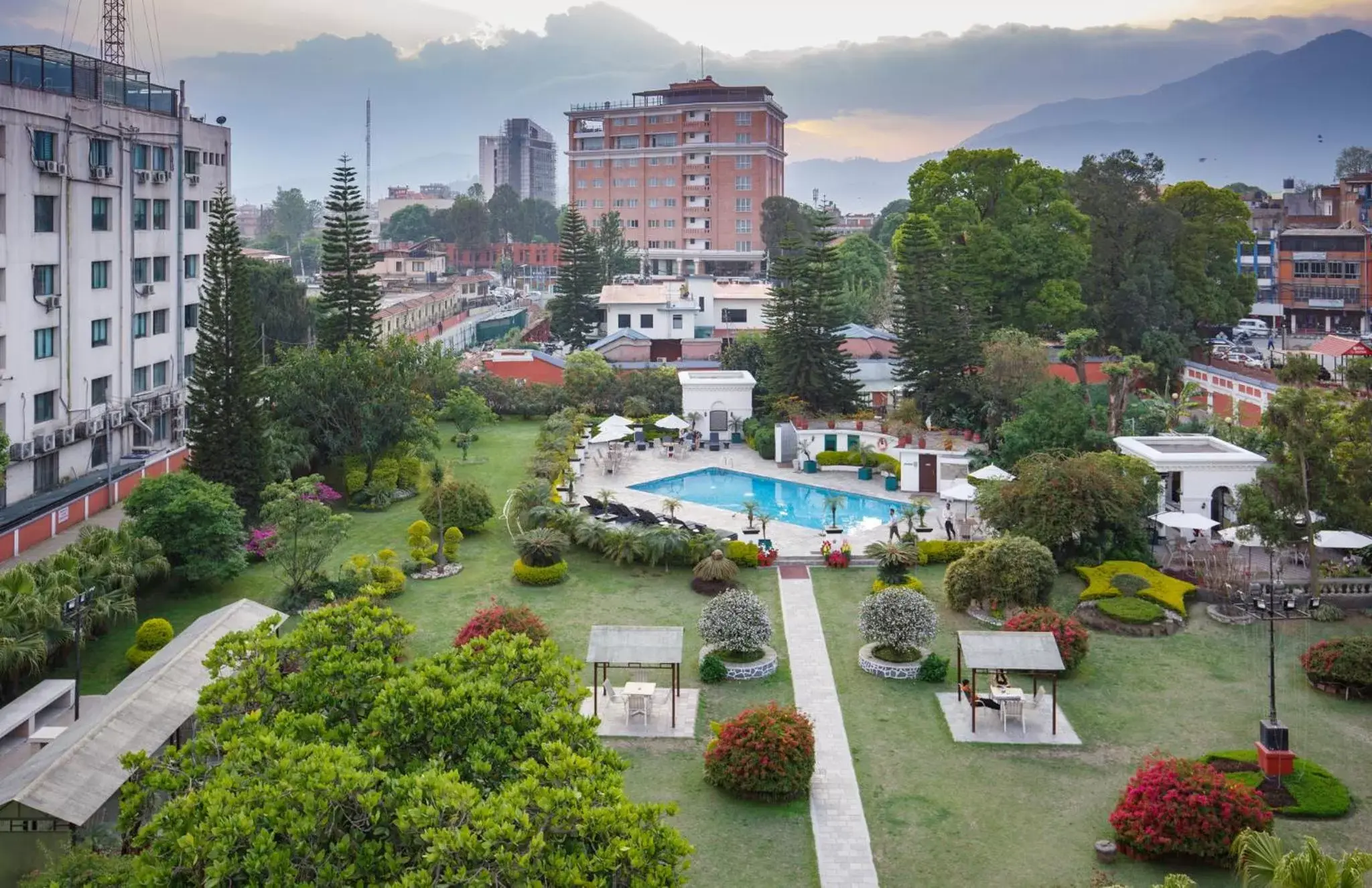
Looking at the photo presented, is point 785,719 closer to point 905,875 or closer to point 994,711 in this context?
point 905,875

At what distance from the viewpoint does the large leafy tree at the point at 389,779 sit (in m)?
8.58

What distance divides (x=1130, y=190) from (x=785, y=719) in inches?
1355

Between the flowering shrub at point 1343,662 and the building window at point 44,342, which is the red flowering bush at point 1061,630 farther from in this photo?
the building window at point 44,342

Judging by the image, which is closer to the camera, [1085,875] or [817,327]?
[1085,875]

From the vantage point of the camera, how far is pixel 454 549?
24.5 metres

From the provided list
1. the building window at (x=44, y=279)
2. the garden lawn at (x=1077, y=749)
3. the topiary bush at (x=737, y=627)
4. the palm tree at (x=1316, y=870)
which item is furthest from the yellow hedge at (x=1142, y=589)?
the building window at (x=44, y=279)

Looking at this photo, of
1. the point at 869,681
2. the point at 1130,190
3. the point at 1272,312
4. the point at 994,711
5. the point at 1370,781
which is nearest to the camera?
the point at 1370,781

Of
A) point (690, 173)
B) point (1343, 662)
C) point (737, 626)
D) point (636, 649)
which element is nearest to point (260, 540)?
point (636, 649)

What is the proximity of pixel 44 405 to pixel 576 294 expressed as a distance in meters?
27.6

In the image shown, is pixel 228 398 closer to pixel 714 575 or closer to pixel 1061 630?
pixel 714 575

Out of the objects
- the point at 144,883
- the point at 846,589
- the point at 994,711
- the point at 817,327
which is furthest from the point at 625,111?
the point at 144,883

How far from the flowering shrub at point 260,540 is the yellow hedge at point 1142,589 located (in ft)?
44.7

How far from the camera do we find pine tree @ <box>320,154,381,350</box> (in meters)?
37.0

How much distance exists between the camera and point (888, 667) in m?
18.0
